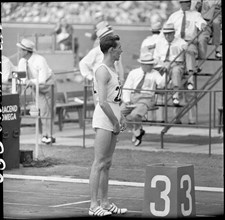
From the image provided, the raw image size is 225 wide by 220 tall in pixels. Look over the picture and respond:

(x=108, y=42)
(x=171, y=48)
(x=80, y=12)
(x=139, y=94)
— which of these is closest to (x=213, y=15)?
(x=171, y=48)

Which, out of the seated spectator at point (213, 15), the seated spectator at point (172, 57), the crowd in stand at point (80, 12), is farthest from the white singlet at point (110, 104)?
the crowd in stand at point (80, 12)

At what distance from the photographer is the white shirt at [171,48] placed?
63.1 feet

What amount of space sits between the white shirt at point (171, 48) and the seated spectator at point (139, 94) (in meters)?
0.75

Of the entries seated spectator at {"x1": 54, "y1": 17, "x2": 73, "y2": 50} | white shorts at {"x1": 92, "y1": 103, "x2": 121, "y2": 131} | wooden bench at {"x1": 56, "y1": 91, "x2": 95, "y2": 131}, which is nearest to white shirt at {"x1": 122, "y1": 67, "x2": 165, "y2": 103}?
wooden bench at {"x1": 56, "y1": 91, "x2": 95, "y2": 131}

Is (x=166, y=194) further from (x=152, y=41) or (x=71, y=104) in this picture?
(x=71, y=104)

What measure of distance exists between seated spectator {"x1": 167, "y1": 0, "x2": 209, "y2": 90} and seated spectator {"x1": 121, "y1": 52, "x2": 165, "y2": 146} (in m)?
0.90

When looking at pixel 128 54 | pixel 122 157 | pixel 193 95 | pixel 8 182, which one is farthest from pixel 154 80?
pixel 128 54

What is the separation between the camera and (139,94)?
18.5 m

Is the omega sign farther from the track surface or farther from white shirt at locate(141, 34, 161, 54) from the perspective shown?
white shirt at locate(141, 34, 161, 54)

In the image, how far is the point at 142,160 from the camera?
16.5m

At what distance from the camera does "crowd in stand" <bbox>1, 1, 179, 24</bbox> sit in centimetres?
2714

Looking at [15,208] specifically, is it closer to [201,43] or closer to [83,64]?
[83,64]

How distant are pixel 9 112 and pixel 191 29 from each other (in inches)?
230

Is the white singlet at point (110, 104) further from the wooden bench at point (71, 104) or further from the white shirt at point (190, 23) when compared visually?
the wooden bench at point (71, 104)
